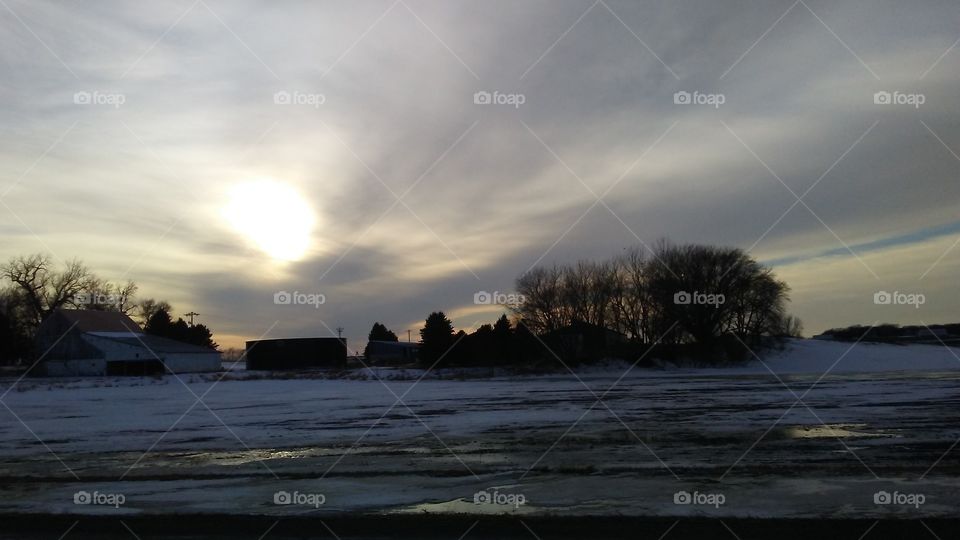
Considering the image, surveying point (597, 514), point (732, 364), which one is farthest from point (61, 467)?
point (732, 364)

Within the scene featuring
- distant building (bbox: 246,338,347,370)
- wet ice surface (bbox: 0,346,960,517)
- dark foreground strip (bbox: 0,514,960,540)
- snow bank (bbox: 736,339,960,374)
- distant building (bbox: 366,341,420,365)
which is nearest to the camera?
dark foreground strip (bbox: 0,514,960,540)

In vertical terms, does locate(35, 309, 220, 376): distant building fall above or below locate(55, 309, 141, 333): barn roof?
below

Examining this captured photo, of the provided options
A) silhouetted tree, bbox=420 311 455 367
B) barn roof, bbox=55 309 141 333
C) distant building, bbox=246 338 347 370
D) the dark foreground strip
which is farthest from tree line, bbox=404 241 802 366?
the dark foreground strip

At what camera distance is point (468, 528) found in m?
8.06

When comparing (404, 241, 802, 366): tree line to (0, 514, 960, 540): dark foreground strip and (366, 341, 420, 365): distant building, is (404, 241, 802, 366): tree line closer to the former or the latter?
(366, 341, 420, 365): distant building

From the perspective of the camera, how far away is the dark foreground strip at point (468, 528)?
7570 mm

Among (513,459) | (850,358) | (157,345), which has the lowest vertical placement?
(513,459)

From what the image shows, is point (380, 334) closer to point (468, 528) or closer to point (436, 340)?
point (436, 340)

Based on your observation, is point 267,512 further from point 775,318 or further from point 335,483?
point 775,318

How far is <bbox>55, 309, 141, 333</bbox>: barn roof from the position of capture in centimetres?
7862

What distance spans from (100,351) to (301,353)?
26.7 metres

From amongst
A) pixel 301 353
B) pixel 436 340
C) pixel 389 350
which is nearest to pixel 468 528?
pixel 436 340

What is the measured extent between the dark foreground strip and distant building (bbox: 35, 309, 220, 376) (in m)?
72.1

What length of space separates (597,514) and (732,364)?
67.4 m
